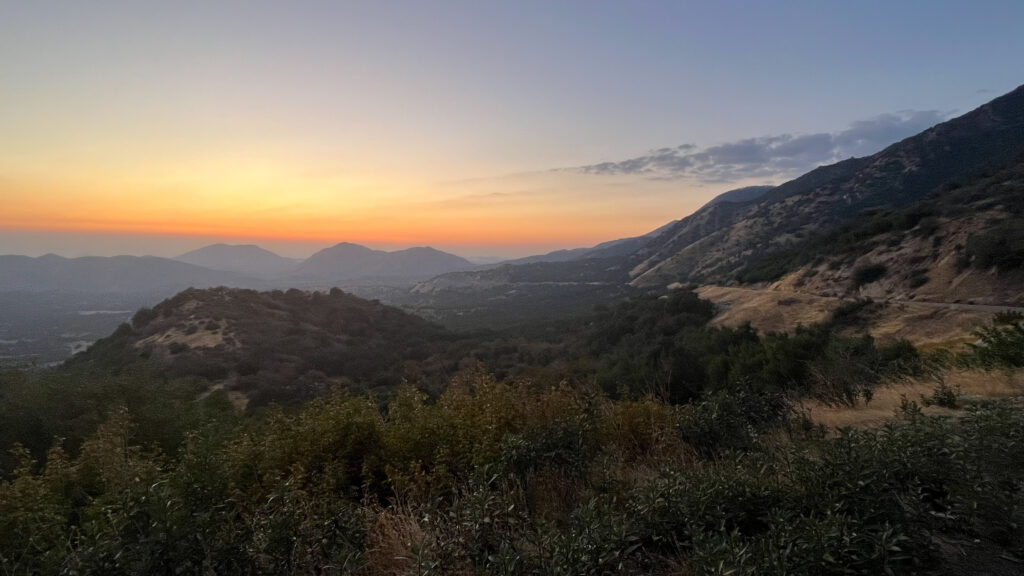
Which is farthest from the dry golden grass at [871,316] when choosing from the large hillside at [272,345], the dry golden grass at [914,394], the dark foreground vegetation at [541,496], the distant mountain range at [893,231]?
the large hillside at [272,345]

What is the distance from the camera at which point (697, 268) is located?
339 feet

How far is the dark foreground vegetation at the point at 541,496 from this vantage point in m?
2.91

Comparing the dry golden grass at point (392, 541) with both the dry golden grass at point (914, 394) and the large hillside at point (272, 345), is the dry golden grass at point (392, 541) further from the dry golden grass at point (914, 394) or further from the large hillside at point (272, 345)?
the large hillside at point (272, 345)

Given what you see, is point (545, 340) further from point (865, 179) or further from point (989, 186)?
point (865, 179)

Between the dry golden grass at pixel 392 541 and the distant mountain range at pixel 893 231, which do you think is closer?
the dry golden grass at pixel 392 541

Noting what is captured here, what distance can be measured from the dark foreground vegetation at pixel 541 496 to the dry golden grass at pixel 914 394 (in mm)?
1101

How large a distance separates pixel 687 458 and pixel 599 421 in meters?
1.35

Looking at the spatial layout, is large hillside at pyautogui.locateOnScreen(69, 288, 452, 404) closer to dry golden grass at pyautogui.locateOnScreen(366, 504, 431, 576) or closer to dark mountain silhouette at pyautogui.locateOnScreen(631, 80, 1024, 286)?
dry golden grass at pyautogui.locateOnScreen(366, 504, 431, 576)

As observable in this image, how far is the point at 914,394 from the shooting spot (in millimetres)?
8406

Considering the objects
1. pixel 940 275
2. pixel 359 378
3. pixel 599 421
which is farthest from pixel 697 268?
pixel 599 421

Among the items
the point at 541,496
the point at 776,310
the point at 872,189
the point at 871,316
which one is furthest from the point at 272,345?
the point at 872,189

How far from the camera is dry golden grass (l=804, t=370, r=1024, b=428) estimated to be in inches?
282

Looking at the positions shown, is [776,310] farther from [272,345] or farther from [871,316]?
[272,345]

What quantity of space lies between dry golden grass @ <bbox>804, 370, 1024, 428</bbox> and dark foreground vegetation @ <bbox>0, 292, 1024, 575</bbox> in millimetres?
1101
